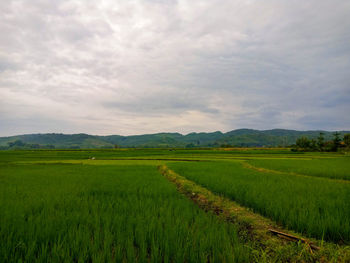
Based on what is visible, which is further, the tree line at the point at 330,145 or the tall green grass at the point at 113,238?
the tree line at the point at 330,145

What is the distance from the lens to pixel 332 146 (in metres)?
61.8

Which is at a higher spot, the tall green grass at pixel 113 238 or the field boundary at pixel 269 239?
the tall green grass at pixel 113 238

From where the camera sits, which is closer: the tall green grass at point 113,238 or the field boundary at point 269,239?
the tall green grass at point 113,238

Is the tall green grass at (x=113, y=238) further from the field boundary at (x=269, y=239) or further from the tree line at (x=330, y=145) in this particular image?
the tree line at (x=330, y=145)

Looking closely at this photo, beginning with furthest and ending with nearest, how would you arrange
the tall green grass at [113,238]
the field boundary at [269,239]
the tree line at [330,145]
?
1. the tree line at [330,145]
2. the field boundary at [269,239]
3. the tall green grass at [113,238]

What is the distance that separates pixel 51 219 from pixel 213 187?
6427 mm

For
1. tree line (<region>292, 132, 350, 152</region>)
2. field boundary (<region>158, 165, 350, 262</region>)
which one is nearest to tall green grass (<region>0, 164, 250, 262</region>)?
field boundary (<region>158, 165, 350, 262</region>)

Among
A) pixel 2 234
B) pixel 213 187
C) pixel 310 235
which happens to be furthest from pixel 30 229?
pixel 213 187

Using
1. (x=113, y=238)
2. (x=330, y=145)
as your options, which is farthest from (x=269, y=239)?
(x=330, y=145)

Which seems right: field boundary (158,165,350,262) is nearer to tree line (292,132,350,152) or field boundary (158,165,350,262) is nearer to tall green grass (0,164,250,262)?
tall green grass (0,164,250,262)

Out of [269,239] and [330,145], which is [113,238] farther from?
[330,145]

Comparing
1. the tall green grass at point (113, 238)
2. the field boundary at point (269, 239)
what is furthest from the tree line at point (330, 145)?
the tall green grass at point (113, 238)

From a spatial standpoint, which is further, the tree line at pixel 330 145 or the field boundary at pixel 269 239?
the tree line at pixel 330 145

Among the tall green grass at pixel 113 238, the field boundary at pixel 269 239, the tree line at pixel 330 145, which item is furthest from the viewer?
the tree line at pixel 330 145
